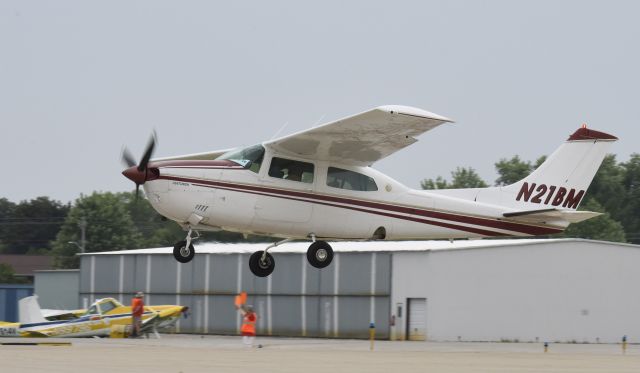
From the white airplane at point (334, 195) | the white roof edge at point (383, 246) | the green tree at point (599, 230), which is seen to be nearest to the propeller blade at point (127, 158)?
the white airplane at point (334, 195)

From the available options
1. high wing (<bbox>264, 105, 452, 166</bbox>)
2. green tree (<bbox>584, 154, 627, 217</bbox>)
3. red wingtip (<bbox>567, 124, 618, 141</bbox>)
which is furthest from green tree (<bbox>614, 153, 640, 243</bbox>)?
high wing (<bbox>264, 105, 452, 166</bbox>)

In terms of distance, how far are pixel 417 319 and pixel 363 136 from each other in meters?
25.2

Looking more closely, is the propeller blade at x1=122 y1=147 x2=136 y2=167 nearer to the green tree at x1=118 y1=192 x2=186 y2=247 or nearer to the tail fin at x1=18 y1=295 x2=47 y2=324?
the tail fin at x1=18 y1=295 x2=47 y2=324

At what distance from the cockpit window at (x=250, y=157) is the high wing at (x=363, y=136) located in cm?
30

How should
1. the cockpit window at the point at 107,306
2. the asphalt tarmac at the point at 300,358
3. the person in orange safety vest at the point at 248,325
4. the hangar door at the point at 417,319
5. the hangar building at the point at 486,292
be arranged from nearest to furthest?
the asphalt tarmac at the point at 300,358
the person in orange safety vest at the point at 248,325
the cockpit window at the point at 107,306
the hangar building at the point at 486,292
the hangar door at the point at 417,319

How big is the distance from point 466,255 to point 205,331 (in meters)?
13.3

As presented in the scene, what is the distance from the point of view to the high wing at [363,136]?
20.2 meters

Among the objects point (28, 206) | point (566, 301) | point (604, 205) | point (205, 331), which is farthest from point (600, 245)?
point (28, 206)

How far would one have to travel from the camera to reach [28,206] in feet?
399

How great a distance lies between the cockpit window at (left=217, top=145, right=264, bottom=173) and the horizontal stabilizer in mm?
5573

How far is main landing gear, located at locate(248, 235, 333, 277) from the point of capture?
23.2m

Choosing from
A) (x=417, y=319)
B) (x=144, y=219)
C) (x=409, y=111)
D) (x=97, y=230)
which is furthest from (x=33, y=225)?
(x=409, y=111)

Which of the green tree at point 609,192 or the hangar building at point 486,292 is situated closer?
the hangar building at point 486,292

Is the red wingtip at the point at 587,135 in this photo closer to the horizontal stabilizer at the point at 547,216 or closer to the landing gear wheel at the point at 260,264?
the horizontal stabilizer at the point at 547,216
